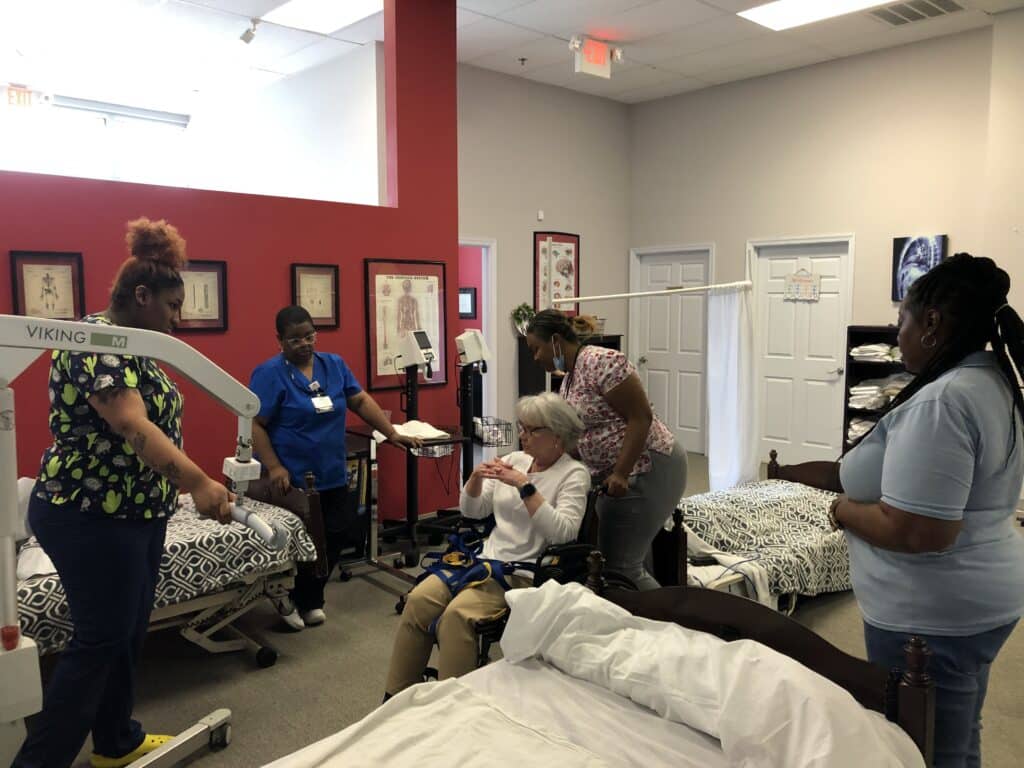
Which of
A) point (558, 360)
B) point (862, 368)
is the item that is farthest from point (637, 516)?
point (862, 368)

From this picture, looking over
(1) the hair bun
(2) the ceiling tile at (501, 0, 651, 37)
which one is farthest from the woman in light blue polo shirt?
(2) the ceiling tile at (501, 0, 651, 37)

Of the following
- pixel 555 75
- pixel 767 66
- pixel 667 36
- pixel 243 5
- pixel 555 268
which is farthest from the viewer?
pixel 555 268

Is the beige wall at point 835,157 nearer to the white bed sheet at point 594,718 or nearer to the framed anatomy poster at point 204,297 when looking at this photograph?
the framed anatomy poster at point 204,297

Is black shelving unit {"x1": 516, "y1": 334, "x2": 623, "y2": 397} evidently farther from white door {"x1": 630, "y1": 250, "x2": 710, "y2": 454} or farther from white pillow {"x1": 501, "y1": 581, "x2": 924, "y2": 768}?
white pillow {"x1": 501, "y1": 581, "x2": 924, "y2": 768}

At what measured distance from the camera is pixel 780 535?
364 centimetres

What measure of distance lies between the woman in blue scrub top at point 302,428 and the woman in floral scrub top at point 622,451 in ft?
3.71

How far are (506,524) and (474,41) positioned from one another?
3951 millimetres

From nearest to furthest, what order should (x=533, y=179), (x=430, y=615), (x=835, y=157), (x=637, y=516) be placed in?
(x=430, y=615)
(x=637, y=516)
(x=835, y=157)
(x=533, y=179)

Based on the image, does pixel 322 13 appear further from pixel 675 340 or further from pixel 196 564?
pixel 675 340

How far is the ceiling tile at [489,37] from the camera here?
16.6 ft

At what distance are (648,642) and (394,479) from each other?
10.1ft

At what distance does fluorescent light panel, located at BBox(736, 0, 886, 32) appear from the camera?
476 centimetres

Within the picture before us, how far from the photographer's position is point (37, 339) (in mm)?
1460

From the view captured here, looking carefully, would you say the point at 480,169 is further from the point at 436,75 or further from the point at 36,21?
the point at 36,21
